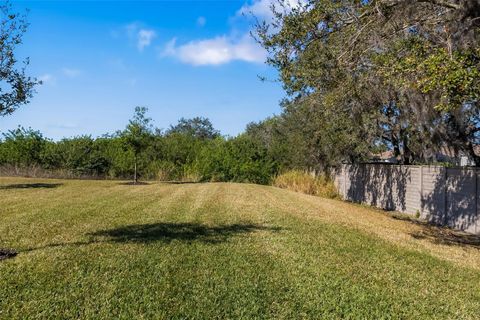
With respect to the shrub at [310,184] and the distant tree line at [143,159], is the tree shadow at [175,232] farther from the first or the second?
the distant tree line at [143,159]

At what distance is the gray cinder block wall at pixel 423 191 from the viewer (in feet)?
39.4

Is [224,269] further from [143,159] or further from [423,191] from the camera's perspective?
[143,159]

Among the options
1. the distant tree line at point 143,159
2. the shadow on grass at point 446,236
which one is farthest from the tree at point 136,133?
the shadow on grass at point 446,236

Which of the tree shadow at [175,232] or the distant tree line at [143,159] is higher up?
the distant tree line at [143,159]

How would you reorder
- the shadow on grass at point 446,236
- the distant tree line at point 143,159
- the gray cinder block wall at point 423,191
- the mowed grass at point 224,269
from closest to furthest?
the mowed grass at point 224,269
the shadow on grass at point 446,236
the gray cinder block wall at point 423,191
the distant tree line at point 143,159

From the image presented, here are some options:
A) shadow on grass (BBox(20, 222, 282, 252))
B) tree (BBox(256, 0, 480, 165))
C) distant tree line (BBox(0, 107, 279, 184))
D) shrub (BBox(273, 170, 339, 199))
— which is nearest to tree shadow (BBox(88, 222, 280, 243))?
shadow on grass (BBox(20, 222, 282, 252))

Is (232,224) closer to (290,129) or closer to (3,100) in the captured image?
(3,100)

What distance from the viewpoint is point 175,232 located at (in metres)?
8.77

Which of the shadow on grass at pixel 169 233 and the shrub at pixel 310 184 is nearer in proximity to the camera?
the shadow on grass at pixel 169 233

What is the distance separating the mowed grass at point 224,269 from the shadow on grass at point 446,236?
162 mm

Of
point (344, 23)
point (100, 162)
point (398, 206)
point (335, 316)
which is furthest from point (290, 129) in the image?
point (335, 316)

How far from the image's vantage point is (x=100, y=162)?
28.8 m

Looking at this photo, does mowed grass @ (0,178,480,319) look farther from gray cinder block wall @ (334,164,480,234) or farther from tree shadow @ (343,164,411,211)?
tree shadow @ (343,164,411,211)

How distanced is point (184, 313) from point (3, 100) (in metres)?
6.40
